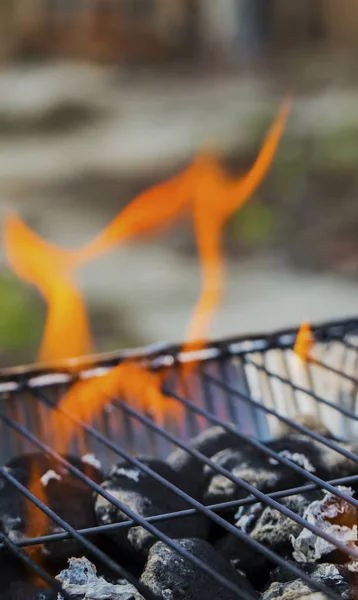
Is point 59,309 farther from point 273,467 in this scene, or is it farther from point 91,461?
point 273,467

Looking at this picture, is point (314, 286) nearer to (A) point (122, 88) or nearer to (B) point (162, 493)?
(A) point (122, 88)

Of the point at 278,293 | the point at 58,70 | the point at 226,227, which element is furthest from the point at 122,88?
the point at 278,293

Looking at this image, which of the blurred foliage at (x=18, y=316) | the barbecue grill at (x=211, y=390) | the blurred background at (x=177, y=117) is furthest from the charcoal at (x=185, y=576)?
the blurred background at (x=177, y=117)

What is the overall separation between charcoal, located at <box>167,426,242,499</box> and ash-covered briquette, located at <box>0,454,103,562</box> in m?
0.10

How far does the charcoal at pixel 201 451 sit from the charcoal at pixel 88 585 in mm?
195

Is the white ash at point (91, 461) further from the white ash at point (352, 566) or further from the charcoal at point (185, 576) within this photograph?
the white ash at point (352, 566)

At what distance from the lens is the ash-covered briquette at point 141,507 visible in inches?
35.2

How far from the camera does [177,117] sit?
4.26m

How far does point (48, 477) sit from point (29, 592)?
0.62ft

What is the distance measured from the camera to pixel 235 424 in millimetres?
1229

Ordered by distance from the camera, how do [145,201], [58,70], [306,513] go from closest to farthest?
[306,513], [145,201], [58,70]

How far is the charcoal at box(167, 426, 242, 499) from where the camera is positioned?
1018 mm

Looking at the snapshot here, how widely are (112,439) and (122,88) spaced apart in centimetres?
338

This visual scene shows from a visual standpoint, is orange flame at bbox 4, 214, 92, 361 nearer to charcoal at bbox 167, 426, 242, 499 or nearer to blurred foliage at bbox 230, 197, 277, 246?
charcoal at bbox 167, 426, 242, 499
